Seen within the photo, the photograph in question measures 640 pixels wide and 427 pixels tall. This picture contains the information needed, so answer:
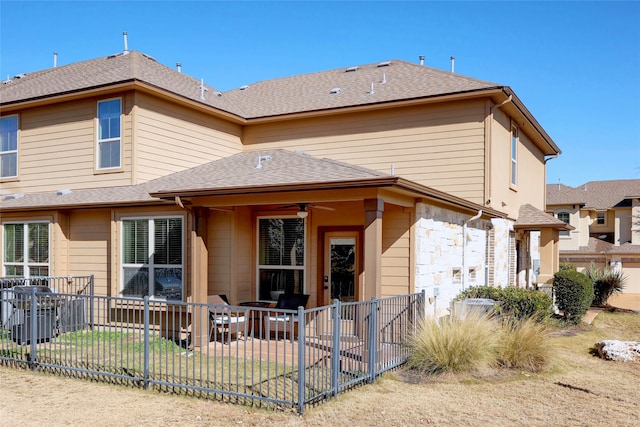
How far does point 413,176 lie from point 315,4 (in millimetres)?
5169

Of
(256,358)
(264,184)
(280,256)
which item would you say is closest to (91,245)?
(280,256)

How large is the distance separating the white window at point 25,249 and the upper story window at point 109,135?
91.8 inches

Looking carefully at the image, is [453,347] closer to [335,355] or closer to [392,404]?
[392,404]

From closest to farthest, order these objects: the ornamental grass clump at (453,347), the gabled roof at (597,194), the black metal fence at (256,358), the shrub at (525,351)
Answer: the black metal fence at (256,358)
the ornamental grass clump at (453,347)
the shrub at (525,351)
the gabled roof at (597,194)

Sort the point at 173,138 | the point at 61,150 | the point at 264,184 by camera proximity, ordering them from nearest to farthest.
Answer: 1. the point at 264,184
2. the point at 173,138
3. the point at 61,150

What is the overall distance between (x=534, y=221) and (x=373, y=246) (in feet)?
30.7

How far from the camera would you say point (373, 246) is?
9.16m

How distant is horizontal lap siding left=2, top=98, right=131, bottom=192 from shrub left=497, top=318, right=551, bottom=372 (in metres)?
9.31

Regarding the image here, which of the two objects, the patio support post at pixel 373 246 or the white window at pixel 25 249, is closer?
the patio support post at pixel 373 246

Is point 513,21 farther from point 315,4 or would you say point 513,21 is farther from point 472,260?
point 472,260

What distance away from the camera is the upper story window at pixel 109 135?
1369 centimetres

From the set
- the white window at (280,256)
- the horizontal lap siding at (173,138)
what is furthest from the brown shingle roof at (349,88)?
the white window at (280,256)

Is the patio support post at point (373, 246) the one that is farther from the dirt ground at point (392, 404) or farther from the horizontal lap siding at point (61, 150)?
the horizontal lap siding at point (61, 150)

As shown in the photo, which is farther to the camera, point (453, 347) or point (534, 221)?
point (534, 221)
